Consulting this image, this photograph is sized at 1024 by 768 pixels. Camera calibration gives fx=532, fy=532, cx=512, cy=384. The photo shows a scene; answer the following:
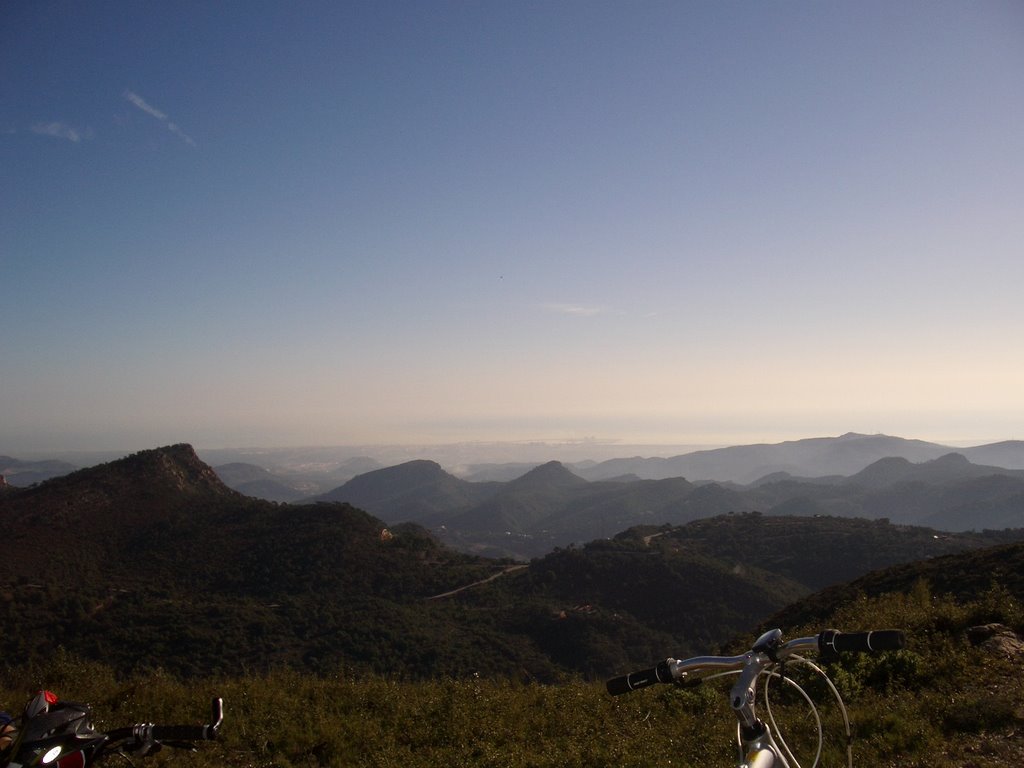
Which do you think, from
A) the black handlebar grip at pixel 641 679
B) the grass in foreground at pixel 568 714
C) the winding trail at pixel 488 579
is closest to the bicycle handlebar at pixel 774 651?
the black handlebar grip at pixel 641 679

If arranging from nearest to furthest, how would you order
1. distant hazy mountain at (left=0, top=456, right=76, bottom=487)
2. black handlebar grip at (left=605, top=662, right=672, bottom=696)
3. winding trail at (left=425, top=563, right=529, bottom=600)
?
black handlebar grip at (left=605, top=662, right=672, bottom=696)
winding trail at (left=425, top=563, right=529, bottom=600)
distant hazy mountain at (left=0, top=456, right=76, bottom=487)

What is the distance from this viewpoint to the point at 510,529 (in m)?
137

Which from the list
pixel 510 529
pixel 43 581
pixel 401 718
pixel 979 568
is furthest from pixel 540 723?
pixel 510 529

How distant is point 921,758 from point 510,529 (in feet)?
449

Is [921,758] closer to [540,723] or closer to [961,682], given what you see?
[961,682]

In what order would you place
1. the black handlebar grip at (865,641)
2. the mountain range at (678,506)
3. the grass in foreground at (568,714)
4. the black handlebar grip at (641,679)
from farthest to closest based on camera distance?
1. the mountain range at (678,506)
2. the grass in foreground at (568,714)
3. the black handlebar grip at (641,679)
4. the black handlebar grip at (865,641)

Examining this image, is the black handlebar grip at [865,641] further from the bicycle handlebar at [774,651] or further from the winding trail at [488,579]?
the winding trail at [488,579]

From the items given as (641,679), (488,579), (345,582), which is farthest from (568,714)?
(488,579)

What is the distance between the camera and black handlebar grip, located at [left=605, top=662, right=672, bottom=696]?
2.82 metres

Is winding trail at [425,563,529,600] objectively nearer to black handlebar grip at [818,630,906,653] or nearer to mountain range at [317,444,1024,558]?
black handlebar grip at [818,630,906,653]

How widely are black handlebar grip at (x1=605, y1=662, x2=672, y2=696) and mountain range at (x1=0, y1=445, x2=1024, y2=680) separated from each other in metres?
19.4

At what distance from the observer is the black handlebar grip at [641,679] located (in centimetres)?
282

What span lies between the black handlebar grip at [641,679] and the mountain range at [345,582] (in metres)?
19.4

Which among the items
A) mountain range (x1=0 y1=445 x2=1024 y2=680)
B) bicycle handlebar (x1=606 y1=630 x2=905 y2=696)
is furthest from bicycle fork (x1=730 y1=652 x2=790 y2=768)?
mountain range (x1=0 y1=445 x2=1024 y2=680)
